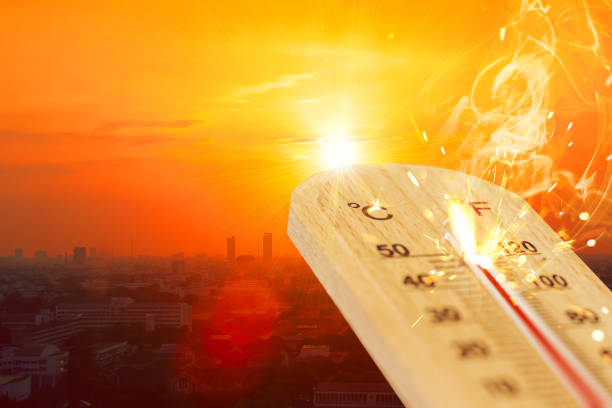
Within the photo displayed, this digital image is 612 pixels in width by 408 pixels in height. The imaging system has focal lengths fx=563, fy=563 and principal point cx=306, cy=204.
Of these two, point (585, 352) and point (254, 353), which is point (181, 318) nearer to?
point (254, 353)

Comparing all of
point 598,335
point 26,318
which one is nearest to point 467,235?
point 598,335

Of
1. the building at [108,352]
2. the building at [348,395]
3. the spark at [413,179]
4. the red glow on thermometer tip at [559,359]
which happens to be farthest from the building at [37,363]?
the red glow on thermometer tip at [559,359]

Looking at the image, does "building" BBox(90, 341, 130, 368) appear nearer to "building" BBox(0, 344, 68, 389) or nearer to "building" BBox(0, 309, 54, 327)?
"building" BBox(0, 344, 68, 389)

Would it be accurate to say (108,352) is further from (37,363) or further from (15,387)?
(15,387)

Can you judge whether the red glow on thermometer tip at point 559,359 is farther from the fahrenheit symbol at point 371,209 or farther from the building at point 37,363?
the building at point 37,363

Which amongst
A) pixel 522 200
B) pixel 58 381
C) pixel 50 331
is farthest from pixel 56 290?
pixel 522 200

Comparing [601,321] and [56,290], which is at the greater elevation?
[56,290]

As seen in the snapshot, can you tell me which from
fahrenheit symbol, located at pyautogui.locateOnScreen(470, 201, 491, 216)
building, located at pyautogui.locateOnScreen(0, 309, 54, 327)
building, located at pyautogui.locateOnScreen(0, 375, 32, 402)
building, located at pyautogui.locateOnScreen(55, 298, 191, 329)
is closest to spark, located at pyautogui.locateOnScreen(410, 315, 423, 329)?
fahrenheit symbol, located at pyautogui.locateOnScreen(470, 201, 491, 216)
